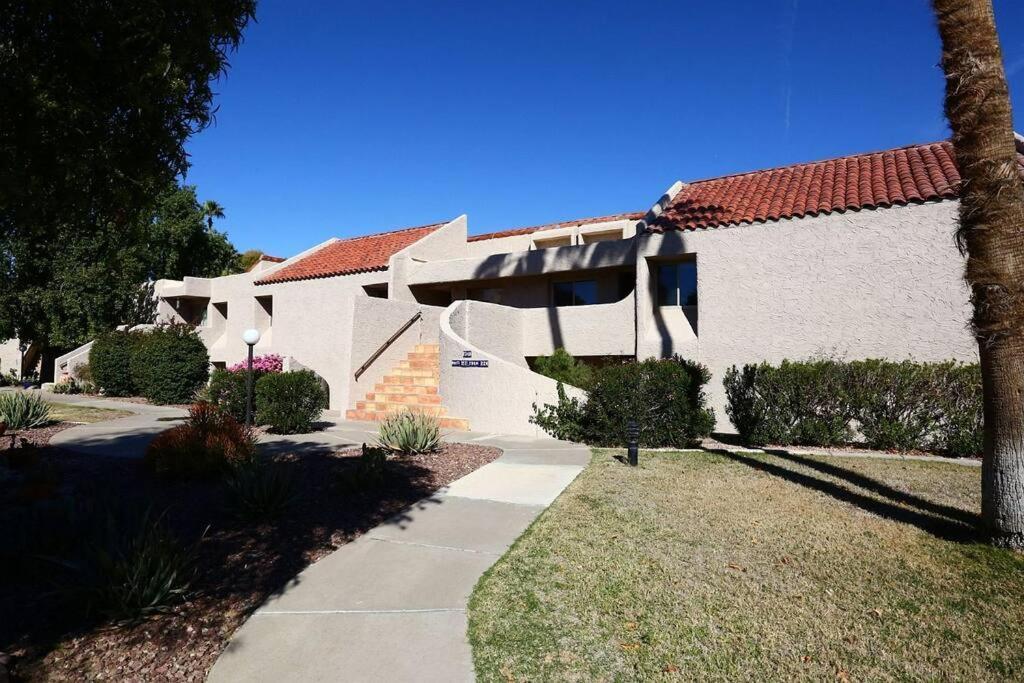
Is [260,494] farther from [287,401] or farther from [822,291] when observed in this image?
[822,291]

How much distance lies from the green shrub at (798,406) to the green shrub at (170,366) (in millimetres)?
18053

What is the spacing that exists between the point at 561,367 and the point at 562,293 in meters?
3.97

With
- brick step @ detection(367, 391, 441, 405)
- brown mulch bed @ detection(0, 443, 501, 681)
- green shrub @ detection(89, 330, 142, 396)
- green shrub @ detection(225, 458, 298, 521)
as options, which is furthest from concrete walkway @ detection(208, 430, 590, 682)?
green shrub @ detection(89, 330, 142, 396)

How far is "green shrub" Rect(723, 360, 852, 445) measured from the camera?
11.2 metres

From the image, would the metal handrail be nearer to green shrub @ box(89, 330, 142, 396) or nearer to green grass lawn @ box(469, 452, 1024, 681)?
green grass lawn @ box(469, 452, 1024, 681)

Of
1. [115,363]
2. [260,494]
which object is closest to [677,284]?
[260,494]

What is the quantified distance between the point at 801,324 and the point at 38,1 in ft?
43.7

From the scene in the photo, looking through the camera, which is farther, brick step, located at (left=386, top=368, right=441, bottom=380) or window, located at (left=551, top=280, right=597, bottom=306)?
window, located at (left=551, top=280, right=597, bottom=306)

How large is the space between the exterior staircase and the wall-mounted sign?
993 millimetres

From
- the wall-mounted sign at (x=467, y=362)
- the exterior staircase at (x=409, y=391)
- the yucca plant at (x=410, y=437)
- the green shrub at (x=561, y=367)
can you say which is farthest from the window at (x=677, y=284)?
the yucca plant at (x=410, y=437)

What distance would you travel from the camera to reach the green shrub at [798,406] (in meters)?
11.2

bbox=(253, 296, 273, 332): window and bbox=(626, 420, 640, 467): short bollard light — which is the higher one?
bbox=(253, 296, 273, 332): window

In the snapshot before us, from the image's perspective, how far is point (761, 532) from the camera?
6.25m

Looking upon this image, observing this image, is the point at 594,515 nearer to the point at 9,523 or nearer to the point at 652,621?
the point at 652,621
